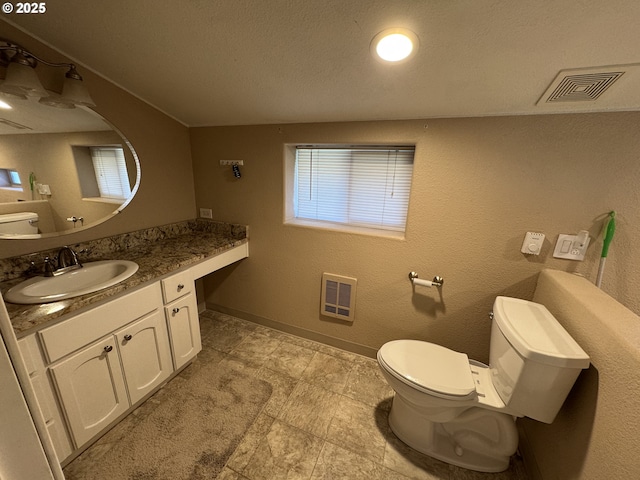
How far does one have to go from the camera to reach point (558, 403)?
0.98 meters

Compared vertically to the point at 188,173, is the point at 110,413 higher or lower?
lower

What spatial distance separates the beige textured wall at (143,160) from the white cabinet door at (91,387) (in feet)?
2.33

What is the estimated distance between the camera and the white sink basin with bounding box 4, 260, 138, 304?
42.4 inches

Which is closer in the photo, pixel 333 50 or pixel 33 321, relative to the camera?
pixel 33 321

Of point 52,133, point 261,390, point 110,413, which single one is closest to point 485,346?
point 261,390

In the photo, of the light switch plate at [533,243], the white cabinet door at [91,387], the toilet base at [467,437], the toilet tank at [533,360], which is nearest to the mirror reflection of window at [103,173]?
the white cabinet door at [91,387]

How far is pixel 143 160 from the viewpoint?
1.78 meters

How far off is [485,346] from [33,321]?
2302 millimetres

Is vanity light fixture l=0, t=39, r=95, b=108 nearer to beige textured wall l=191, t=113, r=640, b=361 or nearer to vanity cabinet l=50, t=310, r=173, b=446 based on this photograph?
beige textured wall l=191, t=113, r=640, b=361

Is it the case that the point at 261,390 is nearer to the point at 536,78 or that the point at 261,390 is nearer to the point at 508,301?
the point at 508,301

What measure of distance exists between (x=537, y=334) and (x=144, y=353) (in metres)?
1.97

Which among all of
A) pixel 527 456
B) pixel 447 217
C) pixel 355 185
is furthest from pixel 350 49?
pixel 527 456

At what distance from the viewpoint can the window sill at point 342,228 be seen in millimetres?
1763

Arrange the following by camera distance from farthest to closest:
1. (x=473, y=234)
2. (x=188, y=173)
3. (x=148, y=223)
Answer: (x=188, y=173) < (x=148, y=223) < (x=473, y=234)
